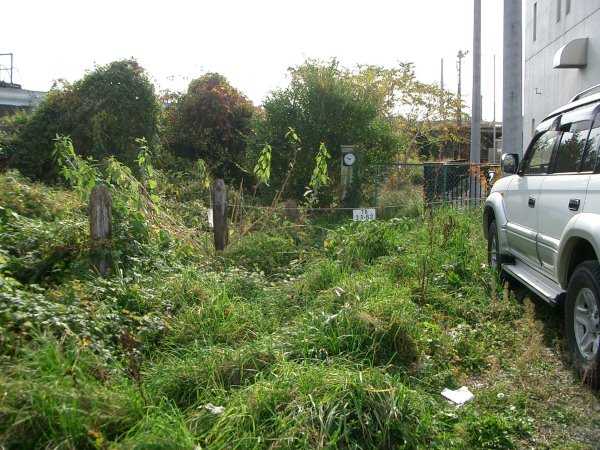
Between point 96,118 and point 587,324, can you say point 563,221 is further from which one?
point 96,118

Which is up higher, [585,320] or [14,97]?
[14,97]

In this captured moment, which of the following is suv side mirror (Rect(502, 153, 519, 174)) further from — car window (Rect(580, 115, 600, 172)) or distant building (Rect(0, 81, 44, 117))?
distant building (Rect(0, 81, 44, 117))

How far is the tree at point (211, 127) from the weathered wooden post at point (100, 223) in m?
9.56

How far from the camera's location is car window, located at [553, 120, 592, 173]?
502cm

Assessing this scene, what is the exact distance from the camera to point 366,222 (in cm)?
818

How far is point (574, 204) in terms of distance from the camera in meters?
4.64

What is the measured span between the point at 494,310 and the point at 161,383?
138 inches

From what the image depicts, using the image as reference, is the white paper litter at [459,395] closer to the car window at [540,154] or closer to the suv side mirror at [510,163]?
the car window at [540,154]

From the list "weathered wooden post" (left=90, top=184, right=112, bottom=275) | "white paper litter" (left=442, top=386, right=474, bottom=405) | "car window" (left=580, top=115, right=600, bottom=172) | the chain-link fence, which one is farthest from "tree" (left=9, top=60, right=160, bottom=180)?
"white paper litter" (left=442, top=386, right=474, bottom=405)

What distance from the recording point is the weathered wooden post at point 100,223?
19.3 ft

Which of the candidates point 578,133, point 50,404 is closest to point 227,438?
point 50,404

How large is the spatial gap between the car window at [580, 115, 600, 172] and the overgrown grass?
123 cm

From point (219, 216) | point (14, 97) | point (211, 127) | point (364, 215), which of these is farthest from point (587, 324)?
point (14, 97)

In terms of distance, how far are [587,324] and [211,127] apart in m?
13.0
